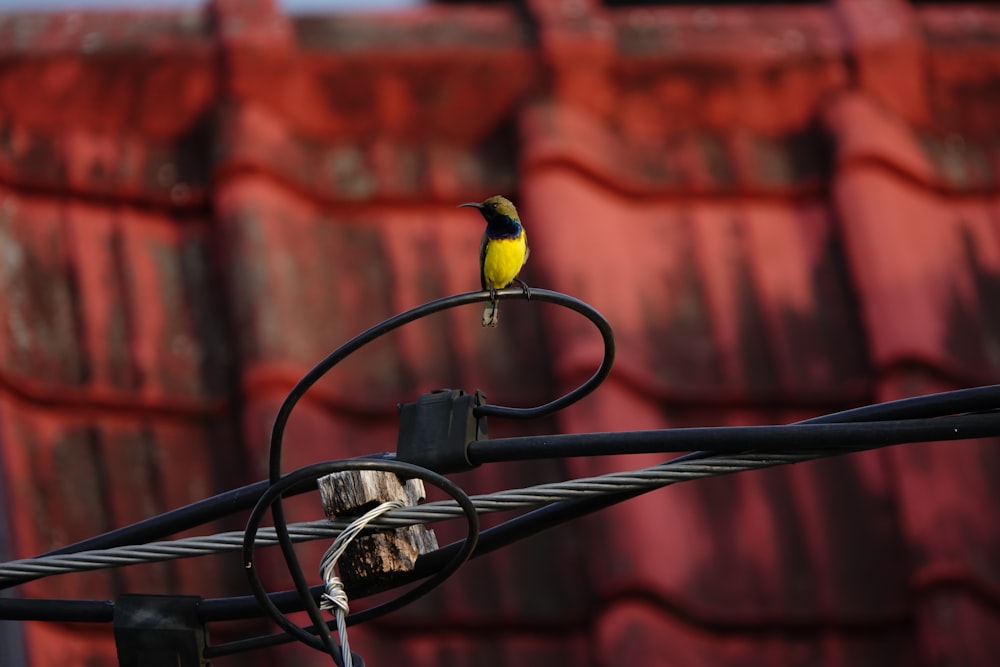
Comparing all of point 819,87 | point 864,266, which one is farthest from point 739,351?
point 819,87

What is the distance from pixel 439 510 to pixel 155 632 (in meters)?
0.53

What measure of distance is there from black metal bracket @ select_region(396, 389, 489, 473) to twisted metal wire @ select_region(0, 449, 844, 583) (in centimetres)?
8

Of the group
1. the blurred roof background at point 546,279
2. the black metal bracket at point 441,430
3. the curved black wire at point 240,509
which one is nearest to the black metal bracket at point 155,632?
the curved black wire at point 240,509

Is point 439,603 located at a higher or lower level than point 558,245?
lower

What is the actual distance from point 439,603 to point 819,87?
1956mm

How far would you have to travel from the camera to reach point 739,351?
15.4 ft

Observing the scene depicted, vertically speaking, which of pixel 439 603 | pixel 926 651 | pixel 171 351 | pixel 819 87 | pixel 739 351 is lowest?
pixel 926 651

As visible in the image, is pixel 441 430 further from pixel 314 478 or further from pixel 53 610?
pixel 53 610

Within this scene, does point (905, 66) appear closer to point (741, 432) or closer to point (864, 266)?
point (864, 266)

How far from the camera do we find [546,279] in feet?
15.0

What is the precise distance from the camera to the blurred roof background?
4.18 meters

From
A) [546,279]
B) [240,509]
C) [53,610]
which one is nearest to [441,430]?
[240,509]

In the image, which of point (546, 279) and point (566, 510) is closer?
point (566, 510)

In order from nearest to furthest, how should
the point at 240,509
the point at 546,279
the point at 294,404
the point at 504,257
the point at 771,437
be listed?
the point at 771,437, the point at 294,404, the point at 240,509, the point at 504,257, the point at 546,279
